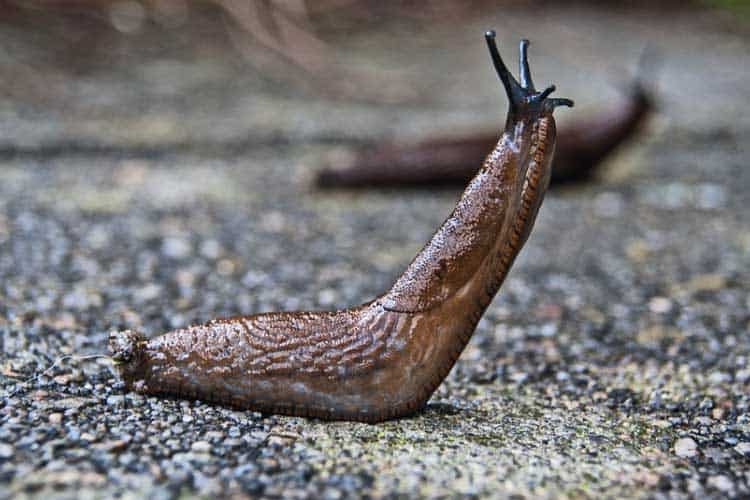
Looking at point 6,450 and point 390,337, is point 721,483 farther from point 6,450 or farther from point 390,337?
point 6,450

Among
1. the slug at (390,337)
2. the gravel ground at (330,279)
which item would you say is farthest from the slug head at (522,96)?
the gravel ground at (330,279)

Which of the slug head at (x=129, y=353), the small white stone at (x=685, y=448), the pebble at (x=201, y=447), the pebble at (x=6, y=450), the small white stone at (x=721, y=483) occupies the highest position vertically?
the slug head at (x=129, y=353)

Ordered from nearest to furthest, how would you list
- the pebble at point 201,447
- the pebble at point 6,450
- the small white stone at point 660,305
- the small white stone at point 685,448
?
the pebble at point 6,450 → the pebble at point 201,447 → the small white stone at point 685,448 → the small white stone at point 660,305

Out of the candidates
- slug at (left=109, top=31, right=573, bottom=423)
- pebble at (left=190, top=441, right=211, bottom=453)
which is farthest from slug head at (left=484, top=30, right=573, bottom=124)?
pebble at (left=190, top=441, right=211, bottom=453)

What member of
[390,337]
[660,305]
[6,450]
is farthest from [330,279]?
[6,450]

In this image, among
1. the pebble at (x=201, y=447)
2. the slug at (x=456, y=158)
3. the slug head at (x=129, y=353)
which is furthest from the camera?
the slug at (x=456, y=158)

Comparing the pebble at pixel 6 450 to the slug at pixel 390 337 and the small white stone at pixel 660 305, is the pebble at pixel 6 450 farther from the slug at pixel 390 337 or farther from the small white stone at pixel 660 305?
the small white stone at pixel 660 305

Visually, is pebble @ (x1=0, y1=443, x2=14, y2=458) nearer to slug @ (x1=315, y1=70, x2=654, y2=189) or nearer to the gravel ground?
the gravel ground
